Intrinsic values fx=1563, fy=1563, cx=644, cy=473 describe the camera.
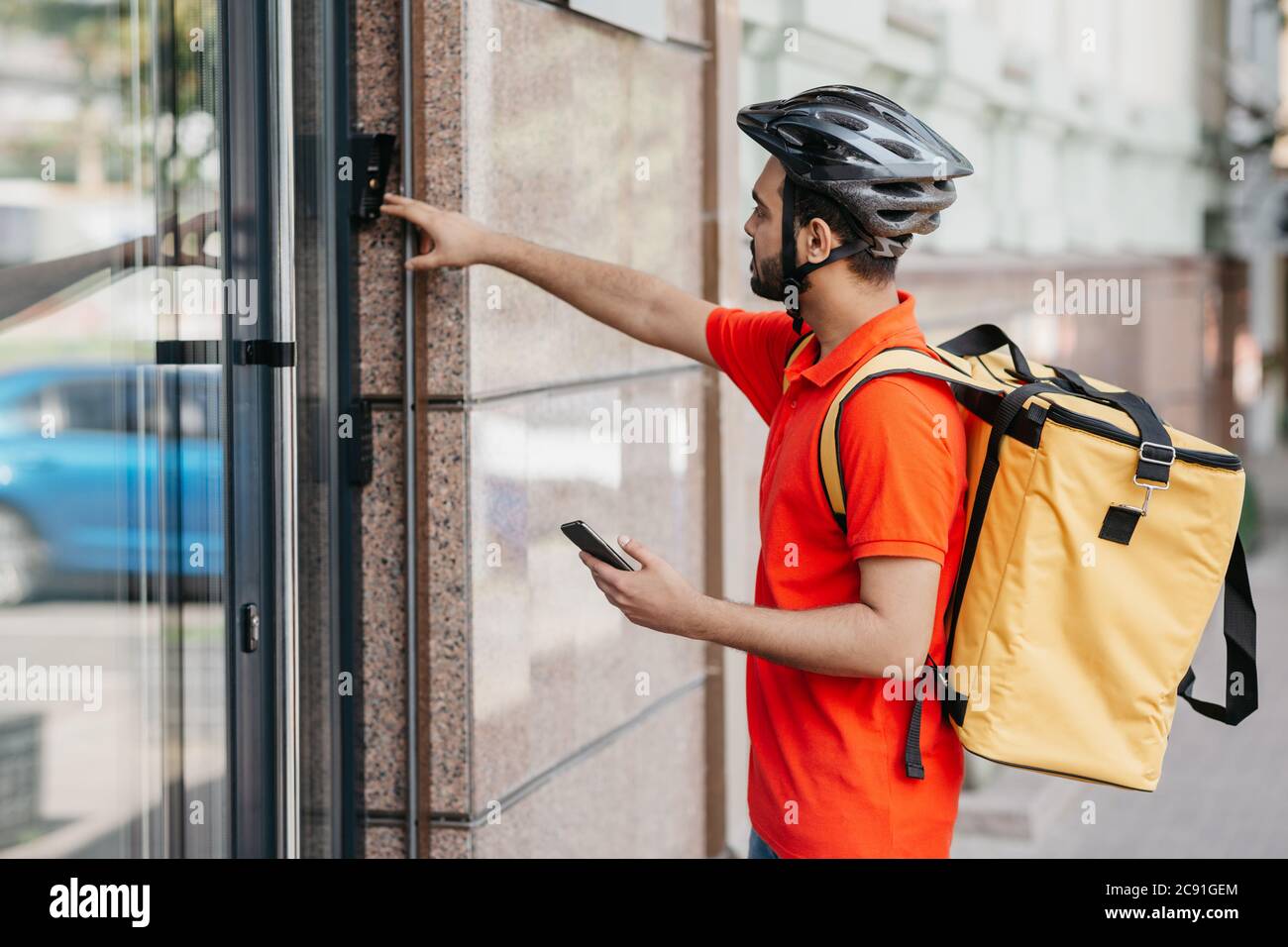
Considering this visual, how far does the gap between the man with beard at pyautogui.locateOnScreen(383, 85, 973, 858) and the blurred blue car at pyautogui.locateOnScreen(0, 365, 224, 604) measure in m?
0.94

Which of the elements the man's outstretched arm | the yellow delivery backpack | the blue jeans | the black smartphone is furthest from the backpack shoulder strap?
the man's outstretched arm

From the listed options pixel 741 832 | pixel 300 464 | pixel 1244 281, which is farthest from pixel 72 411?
pixel 1244 281

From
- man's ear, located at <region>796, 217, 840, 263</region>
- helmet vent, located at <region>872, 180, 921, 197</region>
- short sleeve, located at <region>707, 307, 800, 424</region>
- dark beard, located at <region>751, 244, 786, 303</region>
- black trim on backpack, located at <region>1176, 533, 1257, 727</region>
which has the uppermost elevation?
helmet vent, located at <region>872, 180, 921, 197</region>

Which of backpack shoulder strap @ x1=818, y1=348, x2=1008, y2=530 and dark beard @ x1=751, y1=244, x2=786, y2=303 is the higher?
dark beard @ x1=751, y1=244, x2=786, y2=303

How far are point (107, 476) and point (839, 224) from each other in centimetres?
142

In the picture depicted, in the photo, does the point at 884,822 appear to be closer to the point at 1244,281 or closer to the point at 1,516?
the point at 1,516

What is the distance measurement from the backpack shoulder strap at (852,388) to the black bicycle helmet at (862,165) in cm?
25

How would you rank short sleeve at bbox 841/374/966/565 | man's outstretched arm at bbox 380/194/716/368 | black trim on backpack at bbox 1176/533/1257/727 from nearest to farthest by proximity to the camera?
short sleeve at bbox 841/374/966/565 < black trim on backpack at bbox 1176/533/1257/727 < man's outstretched arm at bbox 380/194/716/368

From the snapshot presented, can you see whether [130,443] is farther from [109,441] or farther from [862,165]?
[862,165]

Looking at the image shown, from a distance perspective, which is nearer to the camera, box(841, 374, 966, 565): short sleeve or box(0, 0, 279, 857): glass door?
box(841, 374, 966, 565): short sleeve

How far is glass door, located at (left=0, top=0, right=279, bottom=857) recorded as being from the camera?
2654 mm

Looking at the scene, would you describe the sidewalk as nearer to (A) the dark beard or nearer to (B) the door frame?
(B) the door frame

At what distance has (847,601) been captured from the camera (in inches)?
108

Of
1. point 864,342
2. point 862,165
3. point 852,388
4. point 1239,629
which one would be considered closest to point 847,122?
point 862,165
